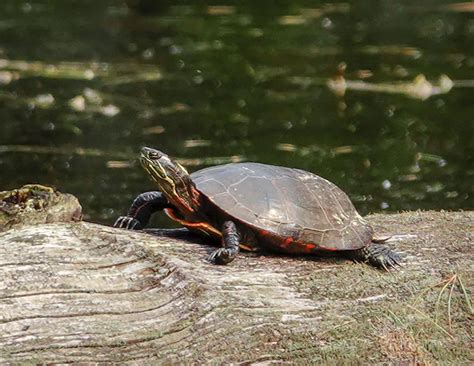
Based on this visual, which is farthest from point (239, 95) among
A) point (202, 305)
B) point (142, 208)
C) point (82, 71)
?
point (202, 305)

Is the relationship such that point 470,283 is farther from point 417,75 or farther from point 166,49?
point 166,49

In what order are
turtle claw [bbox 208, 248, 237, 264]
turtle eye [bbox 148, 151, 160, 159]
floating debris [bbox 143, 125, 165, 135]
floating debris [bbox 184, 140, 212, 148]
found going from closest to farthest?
1. turtle claw [bbox 208, 248, 237, 264]
2. turtle eye [bbox 148, 151, 160, 159]
3. floating debris [bbox 184, 140, 212, 148]
4. floating debris [bbox 143, 125, 165, 135]

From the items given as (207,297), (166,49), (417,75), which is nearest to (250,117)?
(417,75)

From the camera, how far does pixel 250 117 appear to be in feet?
19.1

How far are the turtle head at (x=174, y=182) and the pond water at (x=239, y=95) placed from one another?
1597mm

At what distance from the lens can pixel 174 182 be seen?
8.03 feet

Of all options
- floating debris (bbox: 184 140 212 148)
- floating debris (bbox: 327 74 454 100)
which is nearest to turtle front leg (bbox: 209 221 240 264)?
floating debris (bbox: 184 140 212 148)

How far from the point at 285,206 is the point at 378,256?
10.1 inches

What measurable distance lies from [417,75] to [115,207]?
3.34 m

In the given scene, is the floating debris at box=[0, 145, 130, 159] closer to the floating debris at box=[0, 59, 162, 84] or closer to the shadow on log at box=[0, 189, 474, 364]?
the floating debris at box=[0, 59, 162, 84]

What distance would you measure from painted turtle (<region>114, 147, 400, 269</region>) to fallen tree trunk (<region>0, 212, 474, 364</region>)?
0.17 ft

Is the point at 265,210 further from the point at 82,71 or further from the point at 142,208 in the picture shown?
the point at 82,71

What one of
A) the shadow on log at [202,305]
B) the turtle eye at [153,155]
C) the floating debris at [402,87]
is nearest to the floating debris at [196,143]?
the floating debris at [402,87]

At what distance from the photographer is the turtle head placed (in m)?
2.44
